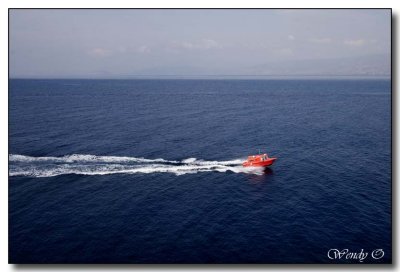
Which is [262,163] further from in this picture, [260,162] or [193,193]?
[193,193]

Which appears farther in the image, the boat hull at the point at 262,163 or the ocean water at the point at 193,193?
the boat hull at the point at 262,163

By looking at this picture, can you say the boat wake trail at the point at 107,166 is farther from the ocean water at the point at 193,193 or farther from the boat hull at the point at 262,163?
the boat hull at the point at 262,163

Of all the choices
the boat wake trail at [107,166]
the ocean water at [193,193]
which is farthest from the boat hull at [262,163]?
the ocean water at [193,193]

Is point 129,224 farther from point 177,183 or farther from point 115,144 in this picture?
point 115,144

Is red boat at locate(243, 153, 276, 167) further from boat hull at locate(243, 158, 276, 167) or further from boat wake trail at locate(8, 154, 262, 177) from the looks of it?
boat wake trail at locate(8, 154, 262, 177)
